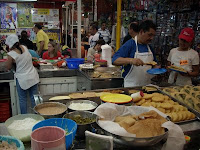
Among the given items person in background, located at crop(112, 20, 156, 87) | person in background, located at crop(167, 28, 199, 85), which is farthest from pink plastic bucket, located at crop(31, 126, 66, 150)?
person in background, located at crop(167, 28, 199, 85)

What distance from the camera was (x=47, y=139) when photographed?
4.09ft

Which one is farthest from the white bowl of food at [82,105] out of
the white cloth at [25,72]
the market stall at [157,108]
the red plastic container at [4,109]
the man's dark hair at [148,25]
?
the red plastic container at [4,109]

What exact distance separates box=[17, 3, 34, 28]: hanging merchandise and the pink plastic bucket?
737 centimetres

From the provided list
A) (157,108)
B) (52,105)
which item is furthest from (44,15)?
(157,108)

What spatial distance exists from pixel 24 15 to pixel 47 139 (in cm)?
746

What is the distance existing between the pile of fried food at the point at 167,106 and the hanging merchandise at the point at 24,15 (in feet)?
22.7

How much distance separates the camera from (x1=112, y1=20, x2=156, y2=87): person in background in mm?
2814

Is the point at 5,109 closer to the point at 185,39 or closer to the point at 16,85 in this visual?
the point at 16,85

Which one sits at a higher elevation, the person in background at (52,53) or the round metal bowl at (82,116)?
the person in background at (52,53)

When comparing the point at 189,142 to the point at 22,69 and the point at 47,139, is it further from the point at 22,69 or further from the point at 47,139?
the point at 22,69

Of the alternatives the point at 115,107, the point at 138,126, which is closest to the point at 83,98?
the point at 115,107

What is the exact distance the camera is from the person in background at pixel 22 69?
3.47 metres

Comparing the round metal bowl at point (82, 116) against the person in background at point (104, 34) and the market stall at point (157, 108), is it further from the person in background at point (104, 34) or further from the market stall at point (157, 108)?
the person in background at point (104, 34)

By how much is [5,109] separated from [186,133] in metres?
3.58
